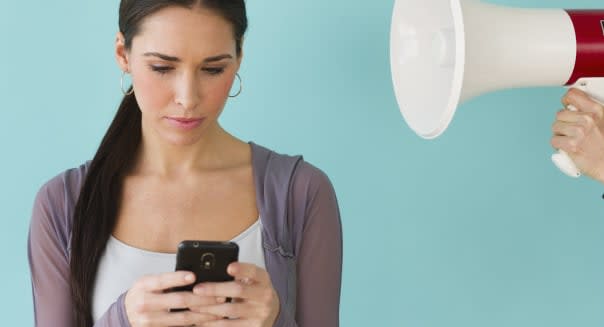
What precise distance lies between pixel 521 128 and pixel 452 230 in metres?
0.28

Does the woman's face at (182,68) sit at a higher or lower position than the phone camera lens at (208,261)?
higher

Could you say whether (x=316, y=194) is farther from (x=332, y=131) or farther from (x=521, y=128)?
(x=521, y=128)

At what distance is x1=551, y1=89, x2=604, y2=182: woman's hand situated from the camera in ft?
4.75

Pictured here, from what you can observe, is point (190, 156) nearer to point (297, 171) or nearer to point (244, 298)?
point (297, 171)

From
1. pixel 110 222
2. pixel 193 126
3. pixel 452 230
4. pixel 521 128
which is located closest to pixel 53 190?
pixel 110 222

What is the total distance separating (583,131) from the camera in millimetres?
1452

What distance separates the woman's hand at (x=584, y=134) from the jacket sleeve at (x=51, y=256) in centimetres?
86

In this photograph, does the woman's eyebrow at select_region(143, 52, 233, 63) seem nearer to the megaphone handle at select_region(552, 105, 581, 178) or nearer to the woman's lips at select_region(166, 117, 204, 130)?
the woman's lips at select_region(166, 117, 204, 130)

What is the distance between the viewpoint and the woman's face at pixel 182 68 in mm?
1332

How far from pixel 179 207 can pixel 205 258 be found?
1.06ft

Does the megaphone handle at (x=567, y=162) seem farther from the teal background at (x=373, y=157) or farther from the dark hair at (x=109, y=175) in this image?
the dark hair at (x=109, y=175)

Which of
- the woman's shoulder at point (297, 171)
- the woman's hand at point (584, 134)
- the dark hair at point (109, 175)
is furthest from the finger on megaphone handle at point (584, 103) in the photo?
the dark hair at point (109, 175)

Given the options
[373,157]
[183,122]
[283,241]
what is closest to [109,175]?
[183,122]

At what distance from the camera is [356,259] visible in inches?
77.7
